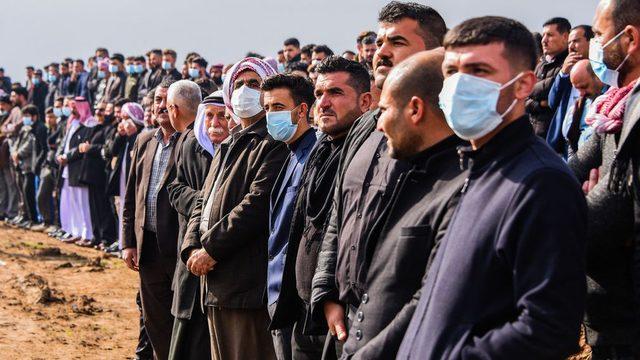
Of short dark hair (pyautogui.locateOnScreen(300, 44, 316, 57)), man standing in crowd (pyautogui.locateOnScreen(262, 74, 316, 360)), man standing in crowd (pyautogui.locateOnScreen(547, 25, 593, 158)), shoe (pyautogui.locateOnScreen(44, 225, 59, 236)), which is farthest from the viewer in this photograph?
shoe (pyautogui.locateOnScreen(44, 225, 59, 236))

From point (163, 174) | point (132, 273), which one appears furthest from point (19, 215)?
point (163, 174)

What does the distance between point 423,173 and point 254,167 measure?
2242 mm

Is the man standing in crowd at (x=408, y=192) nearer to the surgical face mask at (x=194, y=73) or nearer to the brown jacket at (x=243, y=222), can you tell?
the brown jacket at (x=243, y=222)

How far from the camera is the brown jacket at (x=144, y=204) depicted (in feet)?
21.5

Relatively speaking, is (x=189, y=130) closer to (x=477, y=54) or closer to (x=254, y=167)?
(x=254, y=167)

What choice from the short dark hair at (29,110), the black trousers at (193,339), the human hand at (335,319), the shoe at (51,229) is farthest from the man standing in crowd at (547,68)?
the short dark hair at (29,110)

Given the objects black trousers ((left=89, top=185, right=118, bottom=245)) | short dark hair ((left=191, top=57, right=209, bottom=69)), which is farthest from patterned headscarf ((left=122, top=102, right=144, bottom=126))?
short dark hair ((left=191, top=57, right=209, bottom=69))

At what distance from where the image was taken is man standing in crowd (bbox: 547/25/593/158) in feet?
23.7

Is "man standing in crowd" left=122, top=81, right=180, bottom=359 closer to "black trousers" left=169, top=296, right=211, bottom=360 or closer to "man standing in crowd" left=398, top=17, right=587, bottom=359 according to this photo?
"black trousers" left=169, top=296, right=211, bottom=360

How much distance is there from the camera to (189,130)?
6.71 meters

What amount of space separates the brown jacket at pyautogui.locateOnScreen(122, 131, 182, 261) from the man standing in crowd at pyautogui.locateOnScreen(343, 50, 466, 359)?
3.48 meters

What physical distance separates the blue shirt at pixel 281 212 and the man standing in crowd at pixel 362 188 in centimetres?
76

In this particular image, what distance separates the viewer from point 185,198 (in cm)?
614

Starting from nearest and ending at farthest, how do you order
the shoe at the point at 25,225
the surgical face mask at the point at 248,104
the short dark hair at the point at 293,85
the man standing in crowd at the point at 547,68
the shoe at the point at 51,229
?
the short dark hair at the point at 293,85 → the surgical face mask at the point at 248,104 → the man standing in crowd at the point at 547,68 → the shoe at the point at 51,229 → the shoe at the point at 25,225
